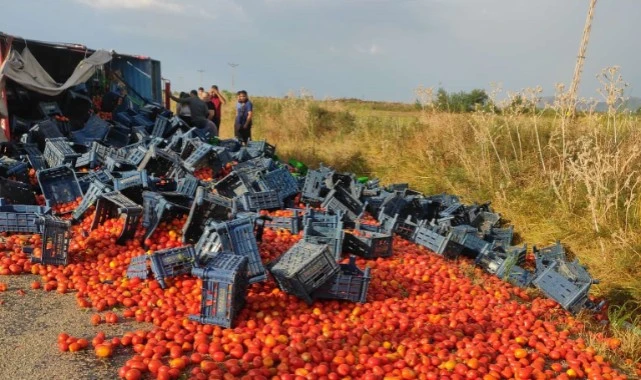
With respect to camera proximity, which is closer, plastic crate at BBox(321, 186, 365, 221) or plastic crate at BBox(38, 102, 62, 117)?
plastic crate at BBox(321, 186, 365, 221)

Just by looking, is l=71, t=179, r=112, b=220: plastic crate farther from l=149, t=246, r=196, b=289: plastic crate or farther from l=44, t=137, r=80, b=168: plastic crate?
l=149, t=246, r=196, b=289: plastic crate

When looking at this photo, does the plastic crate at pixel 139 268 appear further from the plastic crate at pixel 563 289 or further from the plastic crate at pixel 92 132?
the plastic crate at pixel 92 132

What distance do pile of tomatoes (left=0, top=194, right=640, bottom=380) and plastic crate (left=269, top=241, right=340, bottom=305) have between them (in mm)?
156

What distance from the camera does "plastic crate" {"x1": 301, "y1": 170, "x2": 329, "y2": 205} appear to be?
825cm

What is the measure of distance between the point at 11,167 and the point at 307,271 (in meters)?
5.82

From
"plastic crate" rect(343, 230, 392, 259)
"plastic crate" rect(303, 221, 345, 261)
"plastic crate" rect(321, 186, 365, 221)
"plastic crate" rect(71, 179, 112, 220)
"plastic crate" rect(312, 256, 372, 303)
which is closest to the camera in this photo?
"plastic crate" rect(312, 256, 372, 303)

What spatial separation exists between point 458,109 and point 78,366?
12574 mm

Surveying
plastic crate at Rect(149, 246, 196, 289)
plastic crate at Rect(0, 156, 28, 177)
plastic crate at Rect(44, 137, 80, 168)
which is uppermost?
plastic crate at Rect(44, 137, 80, 168)

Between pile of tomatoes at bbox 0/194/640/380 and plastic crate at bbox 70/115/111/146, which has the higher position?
plastic crate at bbox 70/115/111/146

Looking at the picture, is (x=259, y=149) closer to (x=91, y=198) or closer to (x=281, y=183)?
(x=281, y=183)

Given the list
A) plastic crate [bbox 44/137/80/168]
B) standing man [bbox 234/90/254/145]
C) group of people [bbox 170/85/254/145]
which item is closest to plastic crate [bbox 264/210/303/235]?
plastic crate [bbox 44/137/80/168]

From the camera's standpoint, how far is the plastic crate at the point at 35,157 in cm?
849

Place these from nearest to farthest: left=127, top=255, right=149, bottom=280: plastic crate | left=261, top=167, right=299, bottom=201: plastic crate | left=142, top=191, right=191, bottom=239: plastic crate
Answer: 1. left=127, top=255, right=149, bottom=280: plastic crate
2. left=142, top=191, right=191, bottom=239: plastic crate
3. left=261, top=167, right=299, bottom=201: plastic crate

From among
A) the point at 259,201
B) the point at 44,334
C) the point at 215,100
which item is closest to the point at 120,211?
the point at 44,334
